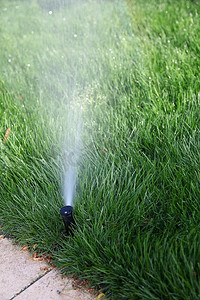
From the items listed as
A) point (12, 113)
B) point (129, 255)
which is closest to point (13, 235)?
point (129, 255)

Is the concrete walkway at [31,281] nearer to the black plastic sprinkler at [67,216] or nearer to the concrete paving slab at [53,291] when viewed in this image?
the concrete paving slab at [53,291]

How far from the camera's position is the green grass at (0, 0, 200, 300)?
5.64ft

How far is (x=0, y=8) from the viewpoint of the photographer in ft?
24.6

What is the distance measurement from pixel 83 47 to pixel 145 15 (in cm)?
140

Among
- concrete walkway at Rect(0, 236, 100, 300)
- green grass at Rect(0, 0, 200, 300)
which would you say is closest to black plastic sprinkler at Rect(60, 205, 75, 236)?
green grass at Rect(0, 0, 200, 300)

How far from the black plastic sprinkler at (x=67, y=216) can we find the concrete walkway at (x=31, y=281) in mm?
229

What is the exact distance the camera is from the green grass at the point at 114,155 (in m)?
1.72

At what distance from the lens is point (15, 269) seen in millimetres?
1913

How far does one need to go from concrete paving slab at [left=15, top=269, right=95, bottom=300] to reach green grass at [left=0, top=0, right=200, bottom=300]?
0.23 ft

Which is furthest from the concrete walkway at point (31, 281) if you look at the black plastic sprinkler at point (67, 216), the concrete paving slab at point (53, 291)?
the black plastic sprinkler at point (67, 216)

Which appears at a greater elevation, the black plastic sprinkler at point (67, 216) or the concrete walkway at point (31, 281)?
the black plastic sprinkler at point (67, 216)

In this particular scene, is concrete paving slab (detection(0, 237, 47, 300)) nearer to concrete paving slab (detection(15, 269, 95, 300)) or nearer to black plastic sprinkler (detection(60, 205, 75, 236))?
concrete paving slab (detection(15, 269, 95, 300))

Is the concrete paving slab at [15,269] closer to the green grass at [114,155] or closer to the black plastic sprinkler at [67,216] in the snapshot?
the green grass at [114,155]

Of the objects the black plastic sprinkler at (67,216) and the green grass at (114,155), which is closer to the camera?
the green grass at (114,155)
